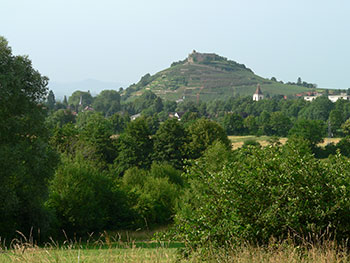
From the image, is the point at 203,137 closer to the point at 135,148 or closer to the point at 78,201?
the point at 135,148

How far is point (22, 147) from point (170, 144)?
4121cm

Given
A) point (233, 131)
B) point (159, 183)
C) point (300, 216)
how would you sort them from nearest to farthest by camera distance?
point (300, 216), point (159, 183), point (233, 131)

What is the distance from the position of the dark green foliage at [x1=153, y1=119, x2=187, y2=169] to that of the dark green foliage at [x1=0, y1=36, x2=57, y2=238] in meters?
37.7

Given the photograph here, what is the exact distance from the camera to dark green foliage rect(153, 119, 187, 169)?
6575 cm

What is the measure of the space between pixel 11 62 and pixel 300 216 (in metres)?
20.8

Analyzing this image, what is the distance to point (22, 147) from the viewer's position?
25.8m

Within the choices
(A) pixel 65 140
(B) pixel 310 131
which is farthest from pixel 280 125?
(A) pixel 65 140

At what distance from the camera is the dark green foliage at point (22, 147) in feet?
82.3

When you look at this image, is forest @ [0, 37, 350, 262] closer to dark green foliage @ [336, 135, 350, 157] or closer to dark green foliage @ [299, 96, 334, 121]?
dark green foliage @ [336, 135, 350, 157]

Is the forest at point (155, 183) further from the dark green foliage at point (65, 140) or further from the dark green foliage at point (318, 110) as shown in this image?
the dark green foliage at point (318, 110)

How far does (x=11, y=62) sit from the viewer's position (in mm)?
26156

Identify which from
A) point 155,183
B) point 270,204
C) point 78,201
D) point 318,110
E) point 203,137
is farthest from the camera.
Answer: point 318,110

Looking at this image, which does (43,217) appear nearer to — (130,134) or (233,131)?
(130,134)

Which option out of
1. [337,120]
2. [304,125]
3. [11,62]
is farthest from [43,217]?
[337,120]
